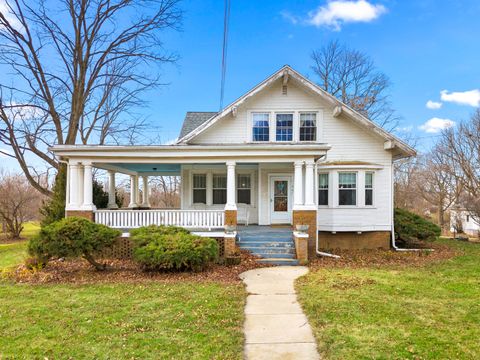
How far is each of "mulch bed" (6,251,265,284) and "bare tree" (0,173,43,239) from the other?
21.1 meters

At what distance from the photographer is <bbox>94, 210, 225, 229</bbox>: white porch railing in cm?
1061

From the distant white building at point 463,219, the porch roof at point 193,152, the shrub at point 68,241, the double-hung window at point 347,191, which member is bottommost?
the distant white building at point 463,219

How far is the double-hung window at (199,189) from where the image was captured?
13.7 meters

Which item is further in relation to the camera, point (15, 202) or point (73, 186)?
point (15, 202)

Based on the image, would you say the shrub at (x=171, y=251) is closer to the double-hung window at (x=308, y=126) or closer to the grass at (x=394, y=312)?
the grass at (x=394, y=312)

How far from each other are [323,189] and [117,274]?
8.45 metres

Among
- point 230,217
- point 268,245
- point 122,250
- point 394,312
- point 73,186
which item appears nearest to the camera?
point 394,312

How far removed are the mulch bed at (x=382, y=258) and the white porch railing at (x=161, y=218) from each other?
3.64m

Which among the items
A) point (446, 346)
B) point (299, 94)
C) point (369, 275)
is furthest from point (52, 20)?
point (446, 346)

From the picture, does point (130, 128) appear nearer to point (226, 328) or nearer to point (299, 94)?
point (299, 94)

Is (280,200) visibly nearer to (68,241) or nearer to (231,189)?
(231,189)

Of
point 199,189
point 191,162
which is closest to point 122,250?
point 191,162

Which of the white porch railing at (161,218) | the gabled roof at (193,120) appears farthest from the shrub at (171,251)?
the gabled roof at (193,120)

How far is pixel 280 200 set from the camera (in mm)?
13164
